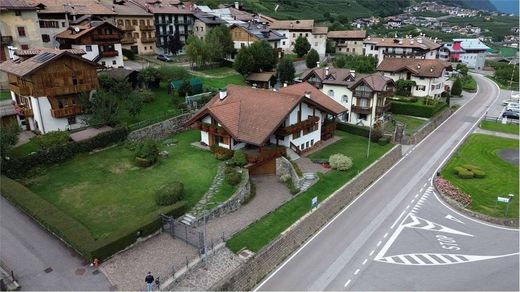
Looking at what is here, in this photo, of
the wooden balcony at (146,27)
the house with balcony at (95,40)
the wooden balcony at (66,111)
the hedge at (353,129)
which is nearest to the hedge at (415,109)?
the hedge at (353,129)

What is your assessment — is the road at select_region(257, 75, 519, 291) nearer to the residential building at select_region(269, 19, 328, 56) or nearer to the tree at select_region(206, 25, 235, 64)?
the tree at select_region(206, 25, 235, 64)

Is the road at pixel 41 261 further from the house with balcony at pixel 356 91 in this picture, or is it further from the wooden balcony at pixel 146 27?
the wooden balcony at pixel 146 27

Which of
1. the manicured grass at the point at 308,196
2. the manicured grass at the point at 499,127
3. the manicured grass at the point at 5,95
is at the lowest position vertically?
the manicured grass at the point at 499,127

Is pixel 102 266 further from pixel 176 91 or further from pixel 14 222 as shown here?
pixel 176 91

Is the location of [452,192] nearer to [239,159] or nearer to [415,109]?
[239,159]

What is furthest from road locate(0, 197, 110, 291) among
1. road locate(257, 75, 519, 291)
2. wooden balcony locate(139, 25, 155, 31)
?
wooden balcony locate(139, 25, 155, 31)

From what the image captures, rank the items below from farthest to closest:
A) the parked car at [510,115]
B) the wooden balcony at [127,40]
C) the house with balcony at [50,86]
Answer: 1. the wooden balcony at [127,40]
2. the parked car at [510,115]
3. the house with balcony at [50,86]
